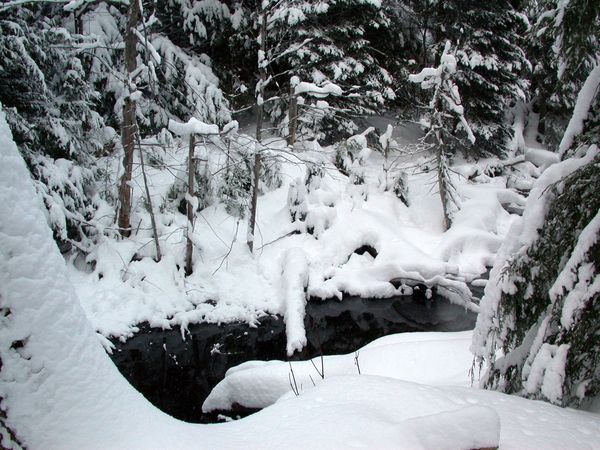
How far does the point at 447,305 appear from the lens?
32.8 ft

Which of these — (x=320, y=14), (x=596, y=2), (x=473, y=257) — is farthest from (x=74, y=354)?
(x=320, y=14)

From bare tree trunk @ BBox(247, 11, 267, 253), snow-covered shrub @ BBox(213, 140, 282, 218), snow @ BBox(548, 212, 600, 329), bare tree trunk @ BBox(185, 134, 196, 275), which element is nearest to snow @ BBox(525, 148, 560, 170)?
snow-covered shrub @ BBox(213, 140, 282, 218)

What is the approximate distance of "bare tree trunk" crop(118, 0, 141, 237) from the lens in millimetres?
8750

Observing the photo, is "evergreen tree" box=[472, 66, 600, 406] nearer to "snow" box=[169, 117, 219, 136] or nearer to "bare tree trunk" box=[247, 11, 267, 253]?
"snow" box=[169, 117, 219, 136]

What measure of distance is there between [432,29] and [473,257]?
455 inches

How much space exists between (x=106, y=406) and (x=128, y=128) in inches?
340

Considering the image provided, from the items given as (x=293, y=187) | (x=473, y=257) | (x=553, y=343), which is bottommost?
(x=473, y=257)

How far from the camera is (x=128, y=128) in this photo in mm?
9328

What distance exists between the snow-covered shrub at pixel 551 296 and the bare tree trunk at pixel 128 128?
7825mm

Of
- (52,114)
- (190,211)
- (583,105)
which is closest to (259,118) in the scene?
(190,211)

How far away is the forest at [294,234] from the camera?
1905 mm

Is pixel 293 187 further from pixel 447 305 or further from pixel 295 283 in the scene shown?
pixel 447 305

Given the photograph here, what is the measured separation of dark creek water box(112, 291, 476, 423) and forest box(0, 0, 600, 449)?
0.17ft

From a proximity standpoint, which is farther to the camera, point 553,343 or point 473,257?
point 473,257
